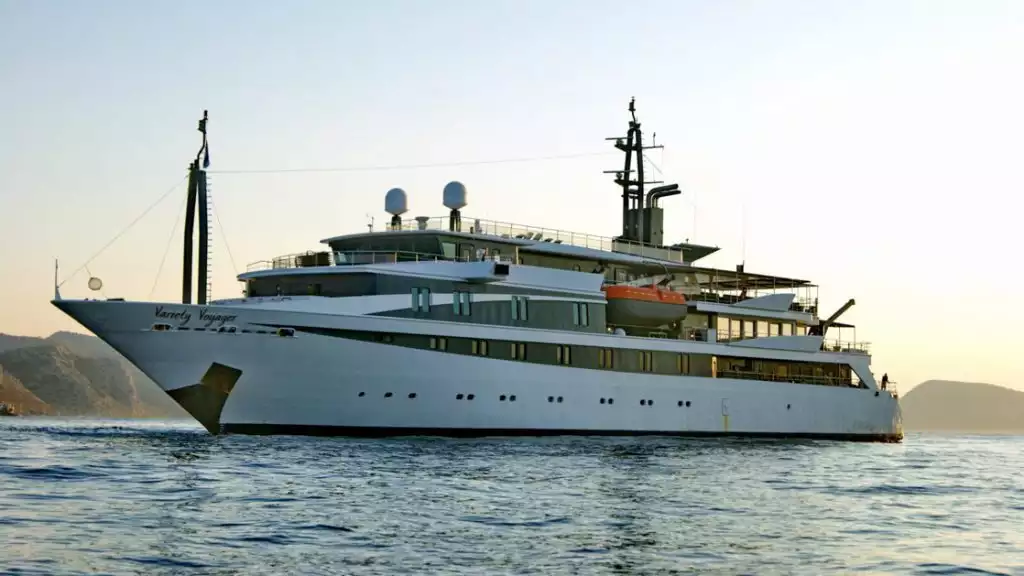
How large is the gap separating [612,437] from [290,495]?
2481 cm


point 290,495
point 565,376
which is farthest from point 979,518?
point 565,376

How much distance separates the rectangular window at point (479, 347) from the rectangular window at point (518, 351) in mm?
1406

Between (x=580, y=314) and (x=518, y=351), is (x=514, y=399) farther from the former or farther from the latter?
(x=580, y=314)

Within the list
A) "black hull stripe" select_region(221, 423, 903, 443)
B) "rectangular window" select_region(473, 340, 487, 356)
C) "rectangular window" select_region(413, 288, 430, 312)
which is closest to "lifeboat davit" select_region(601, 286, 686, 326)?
"black hull stripe" select_region(221, 423, 903, 443)

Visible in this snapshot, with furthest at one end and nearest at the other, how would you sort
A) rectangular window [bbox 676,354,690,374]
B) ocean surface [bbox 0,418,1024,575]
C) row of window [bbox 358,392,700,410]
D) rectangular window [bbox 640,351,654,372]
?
rectangular window [bbox 676,354,690,374] < rectangular window [bbox 640,351,654,372] < row of window [bbox 358,392,700,410] < ocean surface [bbox 0,418,1024,575]

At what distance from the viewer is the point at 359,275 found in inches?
1683

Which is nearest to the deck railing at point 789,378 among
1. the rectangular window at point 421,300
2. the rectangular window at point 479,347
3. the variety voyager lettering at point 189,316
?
the rectangular window at point 479,347

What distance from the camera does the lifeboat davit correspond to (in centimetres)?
4981

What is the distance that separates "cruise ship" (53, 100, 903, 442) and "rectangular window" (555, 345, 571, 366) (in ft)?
0.30

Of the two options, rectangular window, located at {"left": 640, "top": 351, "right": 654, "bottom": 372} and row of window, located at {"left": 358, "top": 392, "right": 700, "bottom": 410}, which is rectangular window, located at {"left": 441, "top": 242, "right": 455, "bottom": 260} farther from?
rectangular window, located at {"left": 640, "top": 351, "right": 654, "bottom": 372}

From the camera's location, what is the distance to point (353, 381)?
39.7 meters

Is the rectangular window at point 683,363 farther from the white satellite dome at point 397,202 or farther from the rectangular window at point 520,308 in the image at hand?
the white satellite dome at point 397,202

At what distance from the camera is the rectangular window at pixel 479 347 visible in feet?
141

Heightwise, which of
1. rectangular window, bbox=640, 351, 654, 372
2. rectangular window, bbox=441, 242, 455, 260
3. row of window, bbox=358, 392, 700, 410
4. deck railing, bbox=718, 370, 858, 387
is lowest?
row of window, bbox=358, 392, 700, 410
